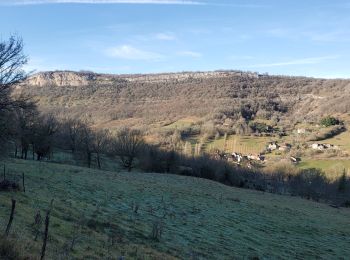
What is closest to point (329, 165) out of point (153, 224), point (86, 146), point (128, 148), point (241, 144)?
point (241, 144)

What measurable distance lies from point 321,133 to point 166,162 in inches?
3986

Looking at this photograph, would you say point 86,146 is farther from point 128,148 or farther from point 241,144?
point 241,144

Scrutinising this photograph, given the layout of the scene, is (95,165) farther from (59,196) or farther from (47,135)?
(59,196)

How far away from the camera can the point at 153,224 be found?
21.2 m

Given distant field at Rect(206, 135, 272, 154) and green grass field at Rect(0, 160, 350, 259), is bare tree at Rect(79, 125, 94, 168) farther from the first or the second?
distant field at Rect(206, 135, 272, 154)

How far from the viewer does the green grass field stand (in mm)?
14211

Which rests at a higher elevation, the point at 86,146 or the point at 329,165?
the point at 86,146

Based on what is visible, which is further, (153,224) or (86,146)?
(86,146)

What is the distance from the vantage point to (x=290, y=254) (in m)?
21.8

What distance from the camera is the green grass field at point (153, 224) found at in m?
14.2

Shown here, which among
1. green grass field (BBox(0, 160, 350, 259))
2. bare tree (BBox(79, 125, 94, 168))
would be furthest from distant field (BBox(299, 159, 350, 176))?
green grass field (BBox(0, 160, 350, 259))

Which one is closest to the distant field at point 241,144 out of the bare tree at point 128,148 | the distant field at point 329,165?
the distant field at point 329,165

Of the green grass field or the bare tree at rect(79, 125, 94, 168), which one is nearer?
the green grass field

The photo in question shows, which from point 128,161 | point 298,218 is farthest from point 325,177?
point 298,218
